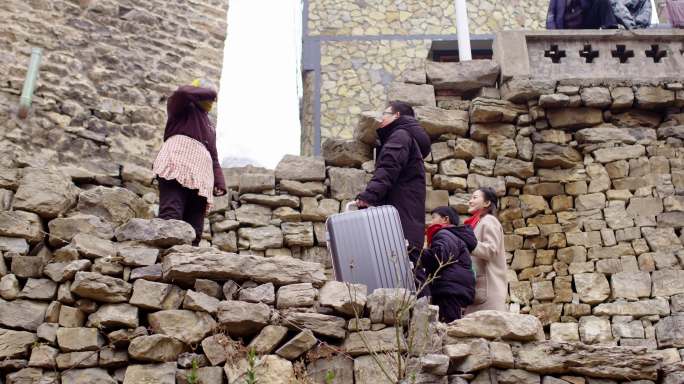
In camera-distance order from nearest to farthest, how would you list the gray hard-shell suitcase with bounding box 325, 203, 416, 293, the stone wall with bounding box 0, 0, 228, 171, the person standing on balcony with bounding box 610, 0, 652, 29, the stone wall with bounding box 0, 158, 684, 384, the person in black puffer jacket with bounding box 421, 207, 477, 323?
the stone wall with bounding box 0, 158, 684, 384
the gray hard-shell suitcase with bounding box 325, 203, 416, 293
the person in black puffer jacket with bounding box 421, 207, 477, 323
the stone wall with bounding box 0, 0, 228, 171
the person standing on balcony with bounding box 610, 0, 652, 29

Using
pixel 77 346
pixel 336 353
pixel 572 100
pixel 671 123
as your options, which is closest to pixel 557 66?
pixel 572 100

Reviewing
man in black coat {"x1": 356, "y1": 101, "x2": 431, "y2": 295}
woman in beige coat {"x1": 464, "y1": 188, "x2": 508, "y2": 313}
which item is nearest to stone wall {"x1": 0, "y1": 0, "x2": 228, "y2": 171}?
man in black coat {"x1": 356, "y1": 101, "x2": 431, "y2": 295}

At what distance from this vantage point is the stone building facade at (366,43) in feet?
38.5

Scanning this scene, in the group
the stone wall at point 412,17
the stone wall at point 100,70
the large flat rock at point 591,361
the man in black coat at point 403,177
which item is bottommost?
the large flat rock at point 591,361

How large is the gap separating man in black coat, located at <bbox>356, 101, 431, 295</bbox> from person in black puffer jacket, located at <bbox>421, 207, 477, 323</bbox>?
0.67 feet

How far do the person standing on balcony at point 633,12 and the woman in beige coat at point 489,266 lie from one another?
12.0 ft

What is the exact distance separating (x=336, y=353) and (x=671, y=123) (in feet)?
16.3

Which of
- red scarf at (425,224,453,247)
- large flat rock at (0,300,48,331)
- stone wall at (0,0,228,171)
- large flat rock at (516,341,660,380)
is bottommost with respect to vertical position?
large flat rock at (516,341,660,380)

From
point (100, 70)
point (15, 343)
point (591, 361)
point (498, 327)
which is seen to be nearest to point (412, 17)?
point (100, 70)

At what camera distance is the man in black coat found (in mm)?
5230

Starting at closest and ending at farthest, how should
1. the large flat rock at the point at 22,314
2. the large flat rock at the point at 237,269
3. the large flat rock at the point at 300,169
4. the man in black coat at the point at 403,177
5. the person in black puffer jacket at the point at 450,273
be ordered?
the large flat rock at the point at 22,314
the large flat rock at the point at 237,269
the person in black puffer jacket at the point at 450,273
the man in black coat at the point at 403,177
the large flat rock at the point at 300,169

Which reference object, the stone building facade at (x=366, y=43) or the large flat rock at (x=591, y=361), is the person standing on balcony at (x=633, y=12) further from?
the large flat rock at (x=591, y=361)

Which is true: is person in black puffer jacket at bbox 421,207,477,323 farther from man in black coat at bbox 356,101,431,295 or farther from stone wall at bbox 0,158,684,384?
stone wall at bbox 0,158,684,384

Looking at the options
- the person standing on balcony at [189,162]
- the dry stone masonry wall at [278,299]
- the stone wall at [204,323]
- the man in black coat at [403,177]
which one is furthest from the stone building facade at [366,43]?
the stone wall at [204,323]
